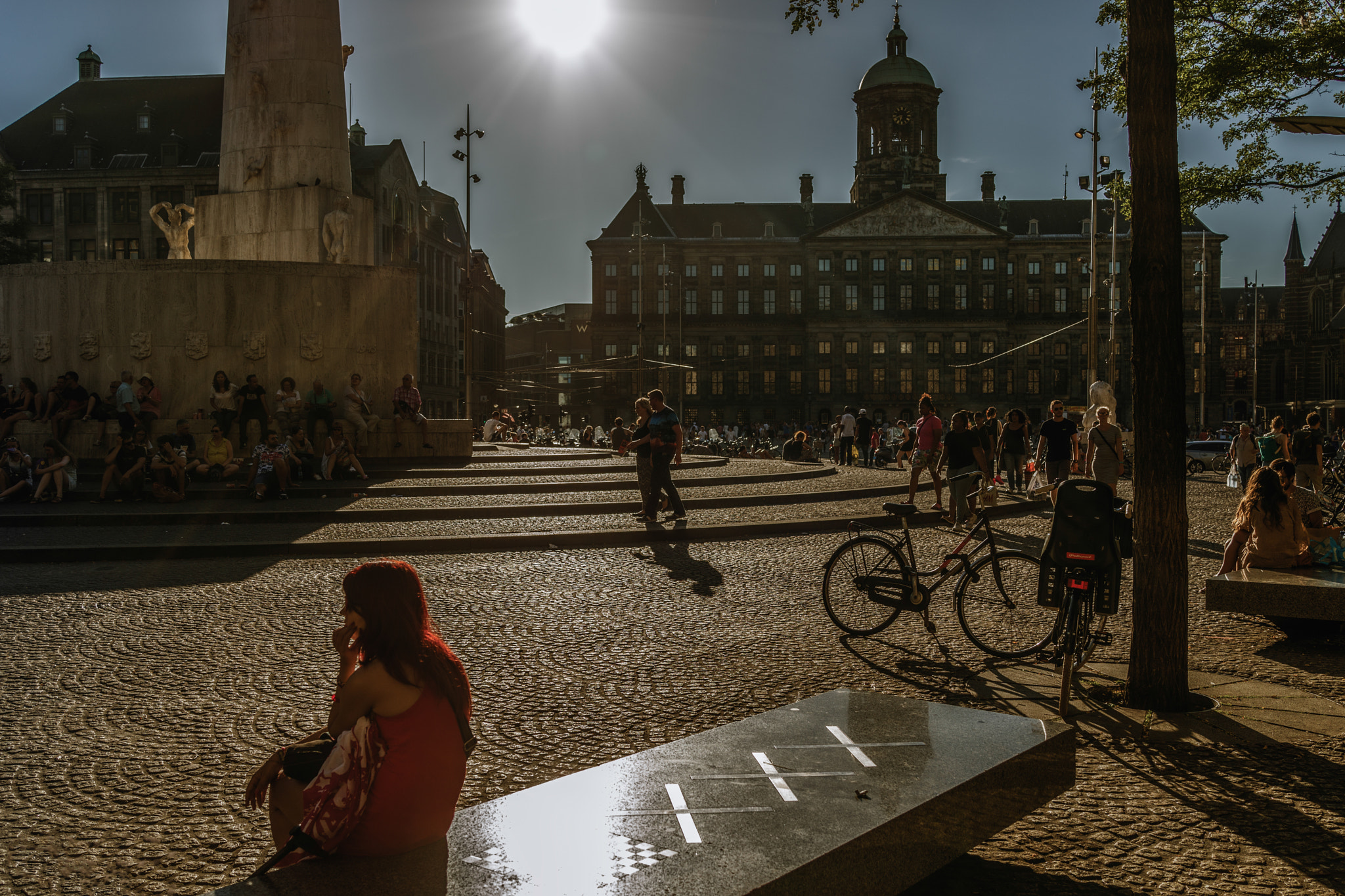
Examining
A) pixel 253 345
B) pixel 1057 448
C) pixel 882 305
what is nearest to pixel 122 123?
pixel 882 305

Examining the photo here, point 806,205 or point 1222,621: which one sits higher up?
point 806,205

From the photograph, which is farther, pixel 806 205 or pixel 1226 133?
pixel 806 205

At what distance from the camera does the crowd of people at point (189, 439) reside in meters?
13.1

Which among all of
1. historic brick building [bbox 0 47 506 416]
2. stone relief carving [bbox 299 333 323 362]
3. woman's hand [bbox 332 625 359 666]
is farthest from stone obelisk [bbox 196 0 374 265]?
historic brick building [bbox 0 47 506 416]

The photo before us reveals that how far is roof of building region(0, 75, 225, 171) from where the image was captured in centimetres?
5900

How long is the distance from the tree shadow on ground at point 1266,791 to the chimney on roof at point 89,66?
72363 millimetres

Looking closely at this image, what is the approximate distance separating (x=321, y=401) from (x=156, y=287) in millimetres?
3125

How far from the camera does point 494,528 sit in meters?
11.7

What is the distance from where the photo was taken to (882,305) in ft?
262

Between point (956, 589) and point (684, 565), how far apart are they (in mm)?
3641

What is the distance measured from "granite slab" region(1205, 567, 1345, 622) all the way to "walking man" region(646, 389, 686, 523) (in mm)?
6386

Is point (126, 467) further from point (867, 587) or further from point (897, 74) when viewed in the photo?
point (897, 74)

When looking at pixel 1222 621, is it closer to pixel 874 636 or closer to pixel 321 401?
pixel 874 636

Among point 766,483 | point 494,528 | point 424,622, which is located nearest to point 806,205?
point 766,483
